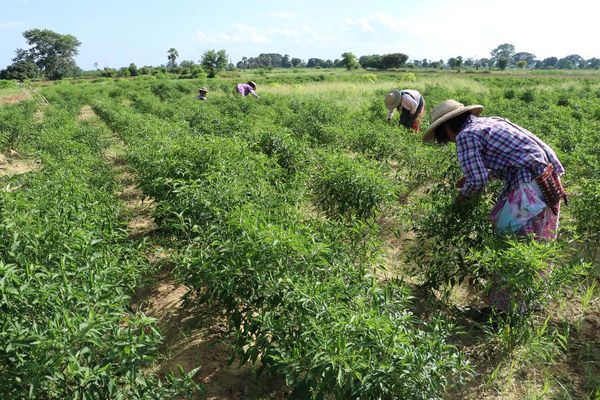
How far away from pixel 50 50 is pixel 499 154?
102m

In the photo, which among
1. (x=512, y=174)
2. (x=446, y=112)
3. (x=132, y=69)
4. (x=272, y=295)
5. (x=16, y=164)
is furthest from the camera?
(x=132, y=69)

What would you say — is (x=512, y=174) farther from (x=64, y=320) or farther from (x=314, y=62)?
(x=314, y=62)

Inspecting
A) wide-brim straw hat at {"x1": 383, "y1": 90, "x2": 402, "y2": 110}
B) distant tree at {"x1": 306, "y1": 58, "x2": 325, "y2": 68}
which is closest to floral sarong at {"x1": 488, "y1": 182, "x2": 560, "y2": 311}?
wide-brim straw hat at {"x1": 383, "y1": 90, "x2": 402, "y2": 110}

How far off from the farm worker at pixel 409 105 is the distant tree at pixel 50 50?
9046cm

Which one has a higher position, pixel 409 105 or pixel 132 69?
pixel 132 69

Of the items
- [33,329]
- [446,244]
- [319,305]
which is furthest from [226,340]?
[446,244]

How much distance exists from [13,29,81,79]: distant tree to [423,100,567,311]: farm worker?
9497 centimetres

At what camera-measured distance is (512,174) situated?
329 centimetres

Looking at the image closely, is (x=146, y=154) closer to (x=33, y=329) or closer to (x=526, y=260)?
(x=33, y=329)

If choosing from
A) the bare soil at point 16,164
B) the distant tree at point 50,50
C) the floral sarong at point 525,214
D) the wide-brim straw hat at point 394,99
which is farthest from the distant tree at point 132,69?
the floral sarong at point 525,214

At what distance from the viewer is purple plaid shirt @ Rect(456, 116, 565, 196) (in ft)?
10.3

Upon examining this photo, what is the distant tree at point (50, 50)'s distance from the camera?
271ft

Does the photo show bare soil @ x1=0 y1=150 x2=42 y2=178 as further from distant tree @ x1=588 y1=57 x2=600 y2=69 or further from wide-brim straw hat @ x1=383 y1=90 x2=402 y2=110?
distant tree @ x1=588 y1=57 x2=600 y2=69

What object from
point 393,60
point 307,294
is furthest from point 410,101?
point 393,60
